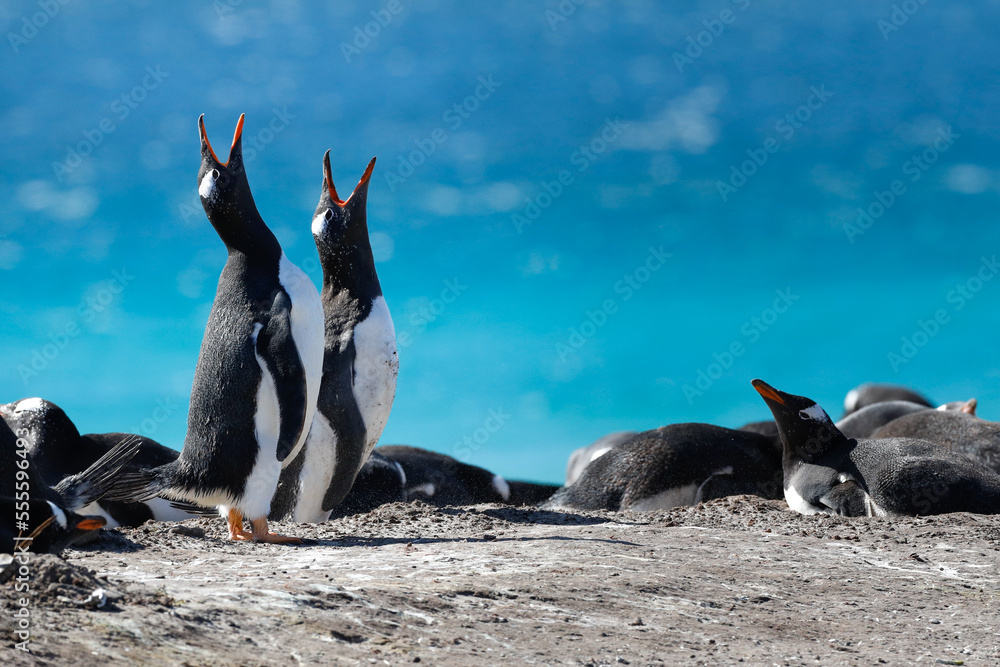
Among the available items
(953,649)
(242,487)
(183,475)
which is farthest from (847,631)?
(183,475)

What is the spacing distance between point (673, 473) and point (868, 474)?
1802 mm

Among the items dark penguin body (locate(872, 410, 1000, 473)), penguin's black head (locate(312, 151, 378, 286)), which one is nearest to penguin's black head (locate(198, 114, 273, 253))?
penguin's black head (locate(312, 151, 378, 286))

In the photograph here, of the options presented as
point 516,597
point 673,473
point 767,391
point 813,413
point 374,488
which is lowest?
point 516,597

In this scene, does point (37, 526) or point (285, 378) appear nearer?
point (37, 526)

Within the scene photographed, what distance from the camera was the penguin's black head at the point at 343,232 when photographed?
7.12m

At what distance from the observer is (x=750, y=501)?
768 cm

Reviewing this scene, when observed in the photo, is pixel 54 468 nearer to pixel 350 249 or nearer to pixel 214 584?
pixel 350 249

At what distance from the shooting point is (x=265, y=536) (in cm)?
513

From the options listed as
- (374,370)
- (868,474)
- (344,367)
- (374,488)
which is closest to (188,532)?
(344,367)

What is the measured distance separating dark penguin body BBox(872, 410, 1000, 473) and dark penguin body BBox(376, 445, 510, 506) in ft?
13.1

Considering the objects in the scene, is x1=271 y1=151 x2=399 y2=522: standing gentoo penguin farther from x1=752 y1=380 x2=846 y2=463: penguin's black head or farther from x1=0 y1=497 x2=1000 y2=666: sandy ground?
x1=752 y1=380 x2=846 y2=463: penguin's black head

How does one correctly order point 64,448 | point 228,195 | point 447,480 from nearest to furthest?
1. point 228,195
2. point 64,448
3. point 447,480

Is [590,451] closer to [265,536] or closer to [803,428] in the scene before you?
[803,428]

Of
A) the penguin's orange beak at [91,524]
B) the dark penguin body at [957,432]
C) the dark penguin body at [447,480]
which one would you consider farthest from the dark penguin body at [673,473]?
the penguin's orange beak at [91,524]
